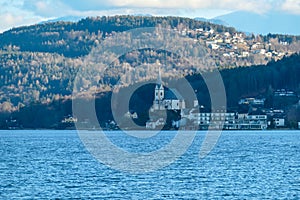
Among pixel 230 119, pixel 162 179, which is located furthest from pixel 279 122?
pixel 162 179

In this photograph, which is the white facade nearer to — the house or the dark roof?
the house

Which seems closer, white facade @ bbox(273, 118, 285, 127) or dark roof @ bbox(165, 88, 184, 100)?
white facade @ bbox(273, 118, 285, 127)

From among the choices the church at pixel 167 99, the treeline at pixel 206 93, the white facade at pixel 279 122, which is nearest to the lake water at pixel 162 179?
the white facade at pixel 279 122

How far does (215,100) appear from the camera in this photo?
580 feet

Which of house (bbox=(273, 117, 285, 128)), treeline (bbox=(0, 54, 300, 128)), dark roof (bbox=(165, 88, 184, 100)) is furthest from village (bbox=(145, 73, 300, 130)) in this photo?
dark roof (bbox=(165, 88, 184, 100))

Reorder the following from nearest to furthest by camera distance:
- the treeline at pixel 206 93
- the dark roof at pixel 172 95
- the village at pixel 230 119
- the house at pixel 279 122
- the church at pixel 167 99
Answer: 1. the house at pixel 279 122
2. the village at pixel 230 119
3. the church at pixel 167 99
4. the dark roof at pixel 172 95
5. the treeline at pixel 206 93

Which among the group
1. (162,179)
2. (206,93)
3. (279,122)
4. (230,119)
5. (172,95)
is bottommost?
(162,179)

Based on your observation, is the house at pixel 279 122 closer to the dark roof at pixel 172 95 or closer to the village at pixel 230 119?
the village at pixel 230 119

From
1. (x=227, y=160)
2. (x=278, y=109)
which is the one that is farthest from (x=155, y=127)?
(x=227, y=160)

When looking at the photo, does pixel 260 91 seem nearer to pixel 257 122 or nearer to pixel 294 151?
pixel 257 122

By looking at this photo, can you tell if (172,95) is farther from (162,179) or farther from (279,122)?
(162,179)

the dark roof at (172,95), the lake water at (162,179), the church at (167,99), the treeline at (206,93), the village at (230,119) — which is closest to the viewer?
the lake water at (162,179)

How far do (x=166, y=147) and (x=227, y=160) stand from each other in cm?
2290

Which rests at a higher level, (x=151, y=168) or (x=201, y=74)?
(x=201, y=74)
